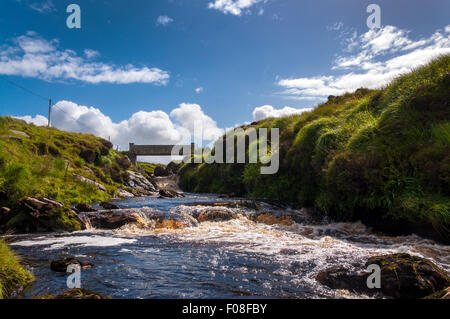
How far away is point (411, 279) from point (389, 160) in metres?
5.58

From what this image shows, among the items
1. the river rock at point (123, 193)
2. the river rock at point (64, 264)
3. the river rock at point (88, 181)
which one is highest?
the river rock at point (88, 181)

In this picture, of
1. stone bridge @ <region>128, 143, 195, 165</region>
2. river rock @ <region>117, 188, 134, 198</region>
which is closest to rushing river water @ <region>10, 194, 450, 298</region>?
river rock @ <region>117, 188, 134, 198</region>

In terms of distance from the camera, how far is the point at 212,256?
6.03m

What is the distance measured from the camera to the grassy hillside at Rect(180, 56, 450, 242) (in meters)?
7.12

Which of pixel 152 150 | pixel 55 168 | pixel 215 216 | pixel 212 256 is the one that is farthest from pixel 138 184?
pixel 212 256

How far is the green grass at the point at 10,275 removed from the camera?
156 inches

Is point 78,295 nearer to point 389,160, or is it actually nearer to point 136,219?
point 136,219

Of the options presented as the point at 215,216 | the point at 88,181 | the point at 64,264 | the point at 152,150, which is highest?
the point at 152,150

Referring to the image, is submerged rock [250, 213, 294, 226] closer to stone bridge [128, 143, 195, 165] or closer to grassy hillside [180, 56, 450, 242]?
grassy hillside [180, 56, 450, 242]

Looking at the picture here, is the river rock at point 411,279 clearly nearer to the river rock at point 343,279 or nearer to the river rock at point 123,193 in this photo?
the river rock at point 343,279

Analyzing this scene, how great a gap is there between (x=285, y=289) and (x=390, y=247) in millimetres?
4025

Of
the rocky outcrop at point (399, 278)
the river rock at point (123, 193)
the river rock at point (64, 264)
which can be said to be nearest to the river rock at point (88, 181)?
the river rock at point (123, 193)
